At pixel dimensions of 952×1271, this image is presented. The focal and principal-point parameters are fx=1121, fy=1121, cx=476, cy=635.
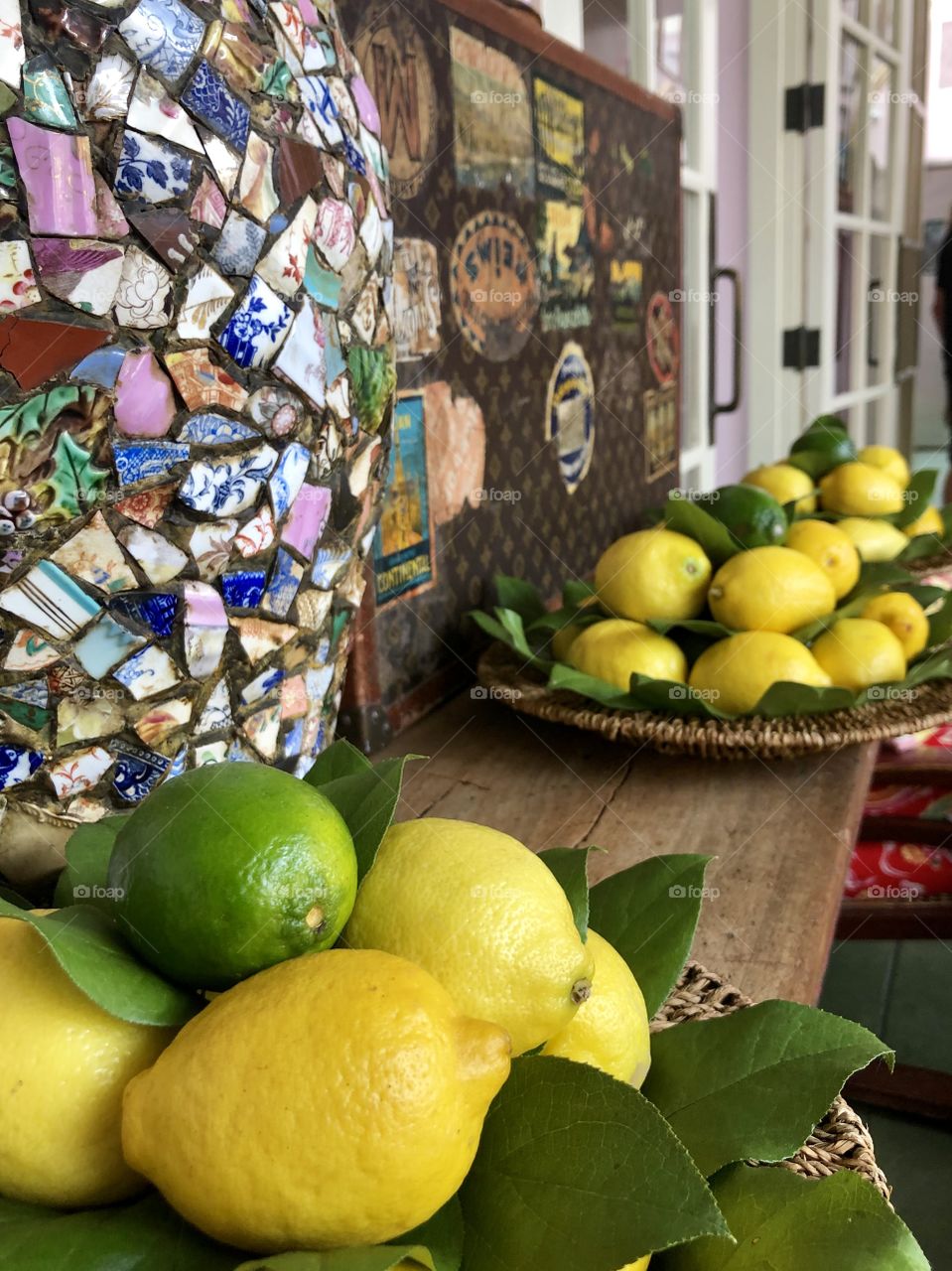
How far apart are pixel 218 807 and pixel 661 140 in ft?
4.38

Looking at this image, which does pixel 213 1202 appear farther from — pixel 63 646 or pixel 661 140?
pixel 661 140

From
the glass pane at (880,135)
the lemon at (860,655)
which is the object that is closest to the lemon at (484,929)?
the lemon at (860,655)

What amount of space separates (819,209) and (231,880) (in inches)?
107

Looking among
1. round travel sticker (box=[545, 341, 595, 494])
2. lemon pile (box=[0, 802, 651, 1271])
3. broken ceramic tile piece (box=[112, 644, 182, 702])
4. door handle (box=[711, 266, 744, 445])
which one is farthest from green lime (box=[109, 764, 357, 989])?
door handle (box=[711, 266, 744, 445])

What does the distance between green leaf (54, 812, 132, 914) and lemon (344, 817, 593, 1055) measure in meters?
0.10

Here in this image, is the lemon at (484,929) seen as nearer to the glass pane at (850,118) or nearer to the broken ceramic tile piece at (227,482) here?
the broken ceramic tile piece at (227,482)

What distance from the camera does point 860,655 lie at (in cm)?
90

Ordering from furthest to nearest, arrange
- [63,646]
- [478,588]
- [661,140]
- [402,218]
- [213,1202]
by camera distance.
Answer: [661,140] → [478,588] → [402,218] → [63,646] → [213,1202]

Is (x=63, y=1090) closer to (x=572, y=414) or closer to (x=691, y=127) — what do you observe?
(x=572, y=414)

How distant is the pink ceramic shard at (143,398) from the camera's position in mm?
400

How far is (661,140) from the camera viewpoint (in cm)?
144

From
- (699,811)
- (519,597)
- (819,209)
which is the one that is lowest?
(699,811)

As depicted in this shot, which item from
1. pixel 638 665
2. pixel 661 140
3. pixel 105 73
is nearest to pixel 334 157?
pixel 105 73

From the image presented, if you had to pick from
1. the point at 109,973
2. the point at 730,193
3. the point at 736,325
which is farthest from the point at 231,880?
the point at 730,193
